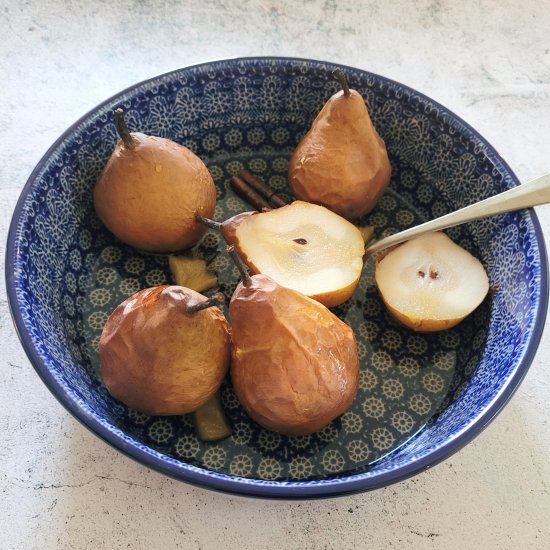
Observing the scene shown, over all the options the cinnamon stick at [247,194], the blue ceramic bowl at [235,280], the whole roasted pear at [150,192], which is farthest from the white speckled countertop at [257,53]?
the cinnamon stick at [247,194]

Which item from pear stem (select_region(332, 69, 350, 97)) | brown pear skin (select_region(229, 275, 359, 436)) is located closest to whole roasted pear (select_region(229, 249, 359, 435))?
brown pear skin (select_region(229, 275, 359, 436))

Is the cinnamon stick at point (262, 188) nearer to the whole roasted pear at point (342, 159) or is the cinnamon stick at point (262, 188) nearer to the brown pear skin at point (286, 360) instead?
the whole roasted pear at point (342, 159)

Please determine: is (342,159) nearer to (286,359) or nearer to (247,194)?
(247,194)

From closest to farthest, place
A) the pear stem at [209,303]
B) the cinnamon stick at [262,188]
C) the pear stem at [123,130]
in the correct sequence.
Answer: the pear stem at [209,303]
the pear stem at [123,130]
the cinnamon stick at [262,188]

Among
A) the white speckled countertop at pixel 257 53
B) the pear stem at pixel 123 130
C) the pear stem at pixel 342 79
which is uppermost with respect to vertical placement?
the pear stem at pixel 342 79

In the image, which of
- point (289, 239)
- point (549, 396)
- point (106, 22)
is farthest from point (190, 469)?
point (106, 22)

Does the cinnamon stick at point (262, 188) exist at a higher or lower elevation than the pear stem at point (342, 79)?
lower

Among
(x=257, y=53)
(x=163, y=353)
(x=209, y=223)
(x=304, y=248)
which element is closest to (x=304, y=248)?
(x=304, y=248)

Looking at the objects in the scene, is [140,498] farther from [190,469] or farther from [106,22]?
[106,22]
